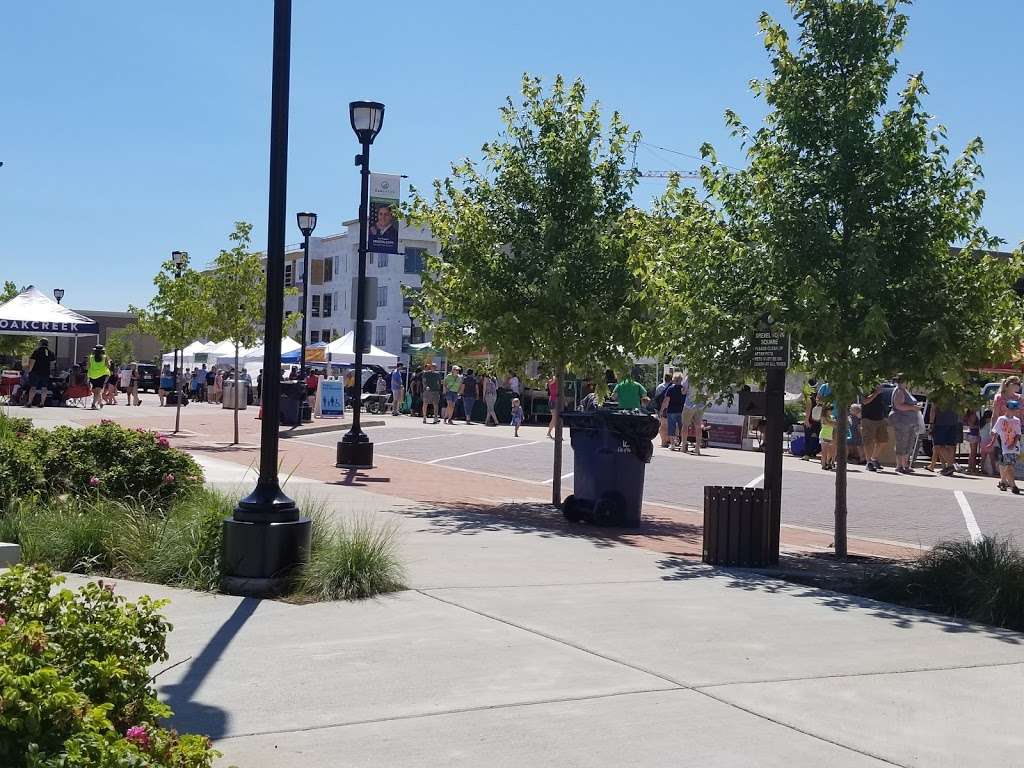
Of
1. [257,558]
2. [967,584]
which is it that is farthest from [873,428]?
[257,558]

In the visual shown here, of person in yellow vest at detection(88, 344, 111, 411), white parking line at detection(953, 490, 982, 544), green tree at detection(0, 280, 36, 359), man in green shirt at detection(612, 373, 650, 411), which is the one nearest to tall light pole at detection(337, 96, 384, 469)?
man in green shirt at detection(612, 373, 650, 411)

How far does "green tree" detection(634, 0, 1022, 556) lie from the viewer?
10.2 metres

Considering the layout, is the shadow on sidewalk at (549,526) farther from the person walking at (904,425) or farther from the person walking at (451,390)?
the person walking at (451,390)

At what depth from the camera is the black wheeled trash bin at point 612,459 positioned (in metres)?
12.5

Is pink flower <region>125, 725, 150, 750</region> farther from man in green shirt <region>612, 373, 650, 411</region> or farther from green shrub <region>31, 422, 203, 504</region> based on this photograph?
man in green shirt <region>612, 373, 650, 411</region>

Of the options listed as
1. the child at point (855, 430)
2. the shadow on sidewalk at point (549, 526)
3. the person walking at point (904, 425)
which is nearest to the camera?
the shadow on sidewalk at point (549, 526)

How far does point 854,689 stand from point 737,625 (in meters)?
1.53

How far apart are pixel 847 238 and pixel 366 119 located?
349 inches

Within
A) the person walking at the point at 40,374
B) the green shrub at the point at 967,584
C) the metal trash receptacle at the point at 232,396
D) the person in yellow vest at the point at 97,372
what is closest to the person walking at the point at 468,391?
the metal trash receptacle at the point at 232,396

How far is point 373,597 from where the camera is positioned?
773cm

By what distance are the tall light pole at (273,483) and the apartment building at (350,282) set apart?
5965cm

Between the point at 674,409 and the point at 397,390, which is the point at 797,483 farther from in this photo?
the point at 397,390

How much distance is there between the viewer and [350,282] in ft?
268

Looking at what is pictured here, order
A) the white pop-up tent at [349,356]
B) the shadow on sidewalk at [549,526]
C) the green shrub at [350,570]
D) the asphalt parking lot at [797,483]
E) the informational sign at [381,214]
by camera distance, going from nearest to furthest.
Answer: the green shrub at [350,570], the shadow on sidewalk at [549,526], the asphalt parking lot at [797,483], the informational sign at [381,214], the white pop-up tent at [349,356]
